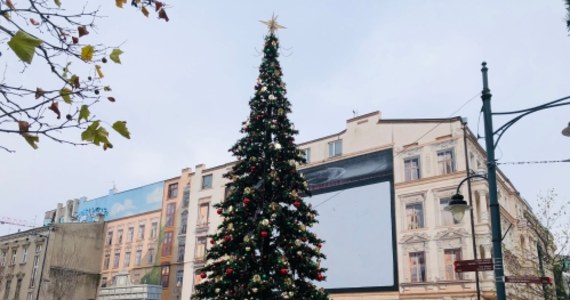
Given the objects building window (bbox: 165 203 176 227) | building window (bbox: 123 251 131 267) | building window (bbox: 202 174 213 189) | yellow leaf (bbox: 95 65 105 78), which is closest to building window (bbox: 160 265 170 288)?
building window (bbox: 165 203 176 227)

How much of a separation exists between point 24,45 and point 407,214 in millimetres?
31095

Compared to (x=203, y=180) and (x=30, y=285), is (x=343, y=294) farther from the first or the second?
(x=30, y=285)

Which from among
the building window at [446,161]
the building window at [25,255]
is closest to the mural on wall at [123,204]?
the building window at [25,255]

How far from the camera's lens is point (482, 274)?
28.1m

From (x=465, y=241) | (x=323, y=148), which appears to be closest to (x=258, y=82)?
(x=465, y=241)

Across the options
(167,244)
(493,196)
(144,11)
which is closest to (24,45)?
(144,11)

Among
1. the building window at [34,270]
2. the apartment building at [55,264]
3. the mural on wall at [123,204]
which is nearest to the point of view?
the apartment building at [55,264]

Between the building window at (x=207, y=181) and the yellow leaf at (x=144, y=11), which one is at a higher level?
the building window at (x=207, y=181)

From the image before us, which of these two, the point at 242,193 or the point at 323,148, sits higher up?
the point at 323,148

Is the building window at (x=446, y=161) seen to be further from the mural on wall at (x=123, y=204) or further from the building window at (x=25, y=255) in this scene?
the building window at (x=25, y=255)

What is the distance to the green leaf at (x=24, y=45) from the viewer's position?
9.02ft

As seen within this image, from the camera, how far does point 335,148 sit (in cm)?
3703

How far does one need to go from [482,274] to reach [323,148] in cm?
1417

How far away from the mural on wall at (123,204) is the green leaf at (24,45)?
46.2 m
